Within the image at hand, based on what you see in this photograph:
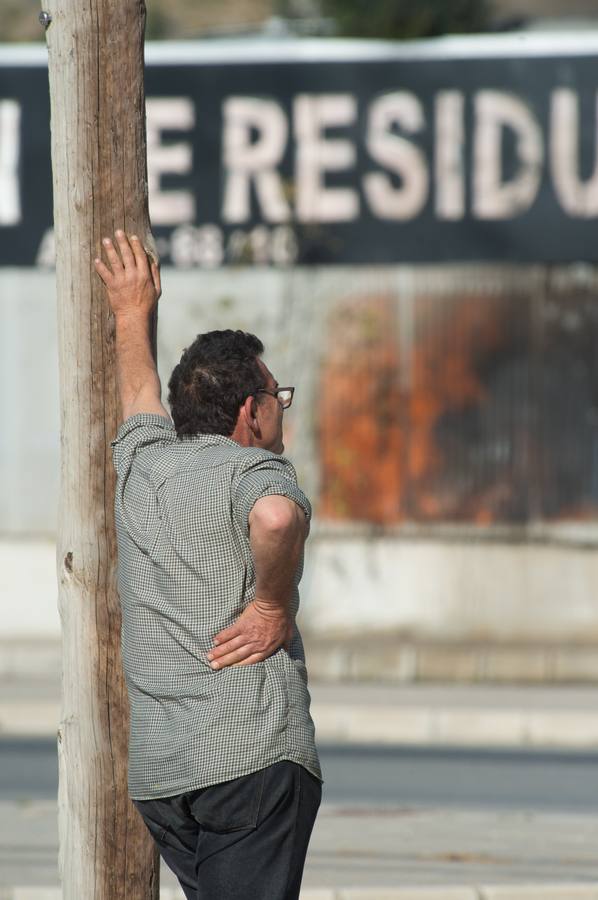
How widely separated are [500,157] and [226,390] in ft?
40.4

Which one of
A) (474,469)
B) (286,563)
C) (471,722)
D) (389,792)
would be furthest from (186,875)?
(474,469)

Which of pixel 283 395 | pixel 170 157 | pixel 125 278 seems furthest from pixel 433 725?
pixel 283 395

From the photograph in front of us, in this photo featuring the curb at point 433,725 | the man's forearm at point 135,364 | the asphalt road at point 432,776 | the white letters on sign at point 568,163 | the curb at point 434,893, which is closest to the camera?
the man's forearm at point 135,364

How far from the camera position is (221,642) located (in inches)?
134

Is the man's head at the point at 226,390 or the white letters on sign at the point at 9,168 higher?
the white letters on sign at the point at 9,168

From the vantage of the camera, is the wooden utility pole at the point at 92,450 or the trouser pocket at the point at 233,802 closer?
the trouser pocket at the point at 233,802

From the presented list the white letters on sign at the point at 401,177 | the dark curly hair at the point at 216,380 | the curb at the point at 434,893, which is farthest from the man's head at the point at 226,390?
the white letters on sign at the point at 401,177

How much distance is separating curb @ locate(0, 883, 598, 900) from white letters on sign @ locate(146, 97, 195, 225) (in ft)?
35.0

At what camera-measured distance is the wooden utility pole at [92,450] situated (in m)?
3.95

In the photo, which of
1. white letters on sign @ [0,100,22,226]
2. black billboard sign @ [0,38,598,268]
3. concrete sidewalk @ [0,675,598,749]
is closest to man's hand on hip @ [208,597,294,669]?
concrete sidewalk @ [0,675,598,749]

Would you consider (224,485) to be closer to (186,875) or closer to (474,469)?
(186,875)

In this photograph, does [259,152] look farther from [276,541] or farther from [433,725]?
[276,541]

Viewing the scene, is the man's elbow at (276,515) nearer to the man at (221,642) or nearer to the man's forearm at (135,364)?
the man at (221,642)

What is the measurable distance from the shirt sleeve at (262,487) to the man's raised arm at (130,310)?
0.56 metres
